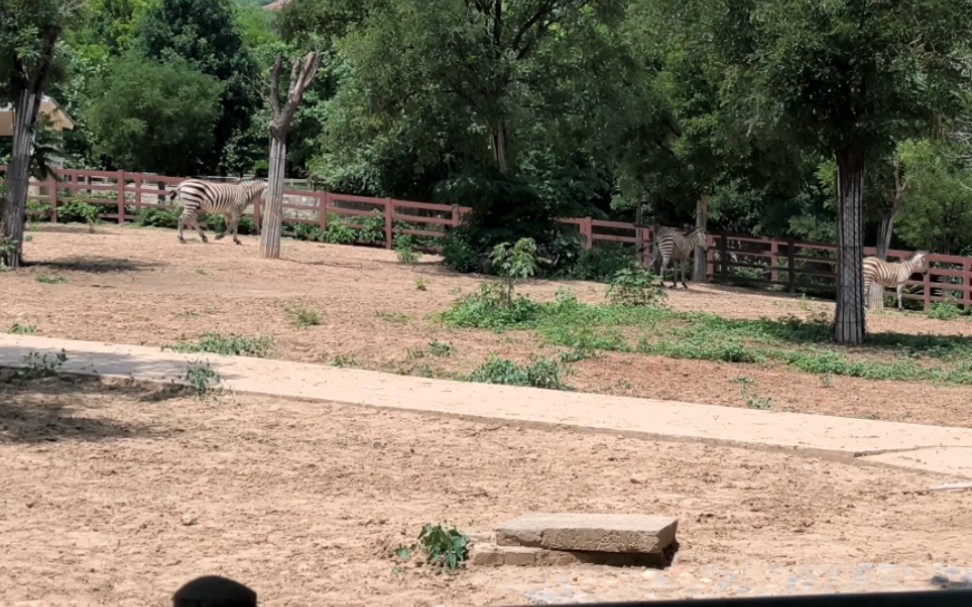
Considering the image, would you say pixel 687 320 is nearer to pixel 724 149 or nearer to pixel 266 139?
pixel 724 149

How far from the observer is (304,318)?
60.4ft

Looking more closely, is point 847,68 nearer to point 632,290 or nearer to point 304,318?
point 632,290

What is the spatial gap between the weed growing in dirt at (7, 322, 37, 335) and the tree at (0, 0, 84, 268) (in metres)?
6.90

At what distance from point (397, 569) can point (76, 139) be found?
144 feet

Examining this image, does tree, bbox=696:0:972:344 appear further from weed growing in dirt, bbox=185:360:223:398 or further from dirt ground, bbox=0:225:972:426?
weed growing in dirt, bbox=185:360:223:398

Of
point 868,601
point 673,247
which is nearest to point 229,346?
point 868,601

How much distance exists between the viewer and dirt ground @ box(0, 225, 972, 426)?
48.1 ft

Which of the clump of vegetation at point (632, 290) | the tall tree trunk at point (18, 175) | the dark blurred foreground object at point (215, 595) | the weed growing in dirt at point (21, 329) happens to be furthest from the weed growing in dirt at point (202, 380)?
the tall tree trunk at point (18, 175)

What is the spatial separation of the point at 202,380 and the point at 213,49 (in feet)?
140

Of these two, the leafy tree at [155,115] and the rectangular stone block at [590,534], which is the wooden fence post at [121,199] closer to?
the leafy tree at [155,115]

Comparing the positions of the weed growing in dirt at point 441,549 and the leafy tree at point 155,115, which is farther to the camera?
the leafy tree at point 155,115

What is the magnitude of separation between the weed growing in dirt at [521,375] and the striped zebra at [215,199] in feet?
61.1

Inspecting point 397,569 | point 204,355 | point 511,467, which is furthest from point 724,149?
point 397,569

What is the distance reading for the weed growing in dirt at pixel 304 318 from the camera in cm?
1832
